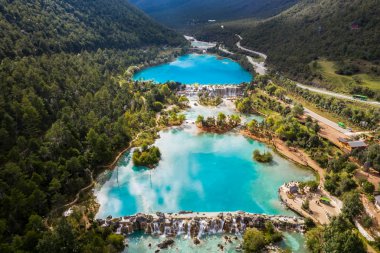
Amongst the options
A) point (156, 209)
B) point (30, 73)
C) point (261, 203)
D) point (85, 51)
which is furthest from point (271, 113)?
point (85, 51)

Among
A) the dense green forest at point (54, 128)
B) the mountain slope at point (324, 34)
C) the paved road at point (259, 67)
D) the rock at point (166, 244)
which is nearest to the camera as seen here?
the rock at point (166, 244)

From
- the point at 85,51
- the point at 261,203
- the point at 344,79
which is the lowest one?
the point at 261,203

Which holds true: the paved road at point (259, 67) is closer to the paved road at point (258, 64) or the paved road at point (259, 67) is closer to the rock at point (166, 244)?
the paved road at point (258, 64)

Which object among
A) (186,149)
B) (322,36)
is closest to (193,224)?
(186,149)

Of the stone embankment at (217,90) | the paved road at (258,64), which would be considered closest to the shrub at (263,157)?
the stone embankment at (217,90)

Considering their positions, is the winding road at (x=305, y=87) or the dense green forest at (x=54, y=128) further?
the winding road at (x=305, y=87)

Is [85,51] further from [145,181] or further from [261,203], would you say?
[261,203]

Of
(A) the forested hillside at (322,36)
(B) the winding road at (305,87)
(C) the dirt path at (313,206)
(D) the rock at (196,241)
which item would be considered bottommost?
(D) the rock at (196,241)

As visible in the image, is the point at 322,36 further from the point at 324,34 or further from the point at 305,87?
the point at 305,87
